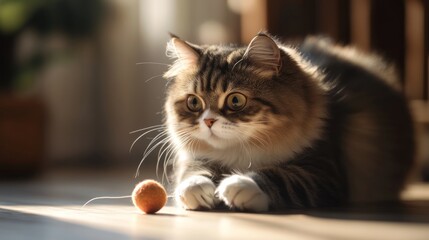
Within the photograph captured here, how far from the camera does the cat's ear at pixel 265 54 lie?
1.80 meters

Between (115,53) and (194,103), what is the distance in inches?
102

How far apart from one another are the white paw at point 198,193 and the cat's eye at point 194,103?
22 centimetres

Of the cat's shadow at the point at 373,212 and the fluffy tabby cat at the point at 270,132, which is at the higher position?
the fluffy tabby cat at the point at 270,132

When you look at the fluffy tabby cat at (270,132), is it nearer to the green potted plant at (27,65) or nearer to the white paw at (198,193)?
the white paw at (198,193)

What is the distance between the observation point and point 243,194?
1.66 meters

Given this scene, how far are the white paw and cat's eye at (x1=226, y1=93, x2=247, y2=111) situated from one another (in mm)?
211

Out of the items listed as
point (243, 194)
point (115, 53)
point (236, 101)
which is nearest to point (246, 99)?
point (236, 101)

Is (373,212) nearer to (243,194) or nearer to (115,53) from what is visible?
(243,194)

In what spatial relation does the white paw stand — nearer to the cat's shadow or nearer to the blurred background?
the cat's shadow

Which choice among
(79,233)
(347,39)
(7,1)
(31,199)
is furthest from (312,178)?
(7,1)

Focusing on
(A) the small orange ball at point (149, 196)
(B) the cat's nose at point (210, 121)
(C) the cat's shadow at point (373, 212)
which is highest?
(B) the cat's nose at point (210, 121)

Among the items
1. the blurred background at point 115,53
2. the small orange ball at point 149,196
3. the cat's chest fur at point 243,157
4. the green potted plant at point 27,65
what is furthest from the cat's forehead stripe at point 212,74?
the green potted plant at point 27,65

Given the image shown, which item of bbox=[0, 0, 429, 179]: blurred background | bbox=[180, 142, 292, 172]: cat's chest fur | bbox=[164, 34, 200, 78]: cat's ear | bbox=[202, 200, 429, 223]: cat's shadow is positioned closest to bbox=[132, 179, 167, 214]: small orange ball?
bbox=[202, 200, 429, 223]: cat's shadow

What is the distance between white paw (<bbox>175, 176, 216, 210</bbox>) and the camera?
1.74 metres
